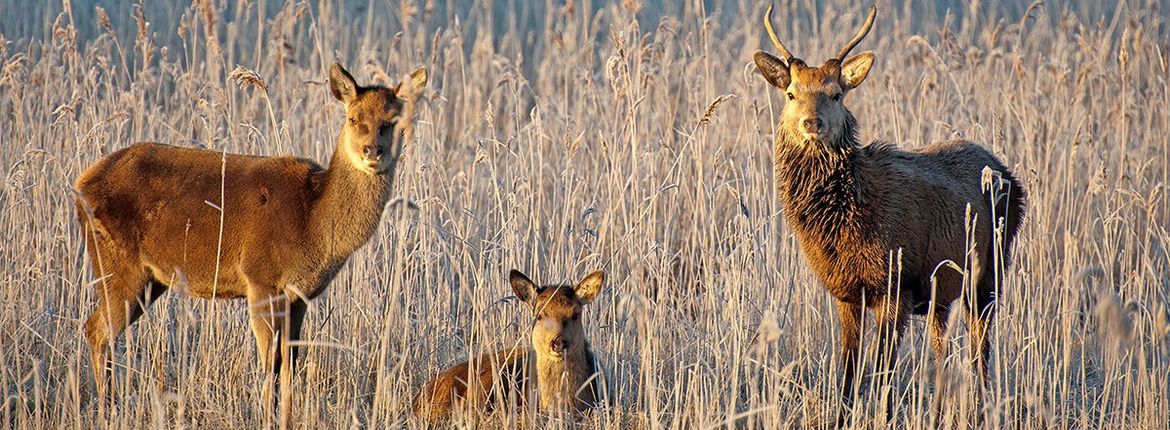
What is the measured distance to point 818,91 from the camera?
19.7 feet

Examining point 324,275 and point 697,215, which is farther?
point 697,215

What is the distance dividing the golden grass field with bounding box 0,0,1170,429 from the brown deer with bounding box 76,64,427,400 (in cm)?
30

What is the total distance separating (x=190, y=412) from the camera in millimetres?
5633

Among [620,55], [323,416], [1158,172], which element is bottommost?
[323,416]

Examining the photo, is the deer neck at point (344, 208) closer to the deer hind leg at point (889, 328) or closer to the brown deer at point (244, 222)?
the brown deer at point (244, 222)

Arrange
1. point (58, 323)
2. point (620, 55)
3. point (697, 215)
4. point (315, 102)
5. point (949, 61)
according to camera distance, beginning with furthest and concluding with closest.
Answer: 1. point (949, 61)
2. point (315, 102)
3. point (697, 215)
4. point (620, 55)
5. point (58, 323)

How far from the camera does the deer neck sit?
5.73m

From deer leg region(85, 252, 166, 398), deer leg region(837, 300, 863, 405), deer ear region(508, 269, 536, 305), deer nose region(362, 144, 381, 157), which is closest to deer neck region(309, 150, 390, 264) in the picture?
deer nose region(362, 144, 381, 157)

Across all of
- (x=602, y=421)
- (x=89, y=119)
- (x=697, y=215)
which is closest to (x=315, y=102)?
(x=89, y=119)

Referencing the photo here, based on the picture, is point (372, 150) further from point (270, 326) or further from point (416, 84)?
point (270, 326)

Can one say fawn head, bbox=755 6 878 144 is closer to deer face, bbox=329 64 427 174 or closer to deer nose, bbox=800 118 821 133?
deer nose, bbox=800 118 821 133

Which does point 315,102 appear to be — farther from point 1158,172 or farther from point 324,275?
point 1158,172

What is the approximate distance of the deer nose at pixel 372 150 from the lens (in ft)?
18.0

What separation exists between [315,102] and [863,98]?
15.0ft
